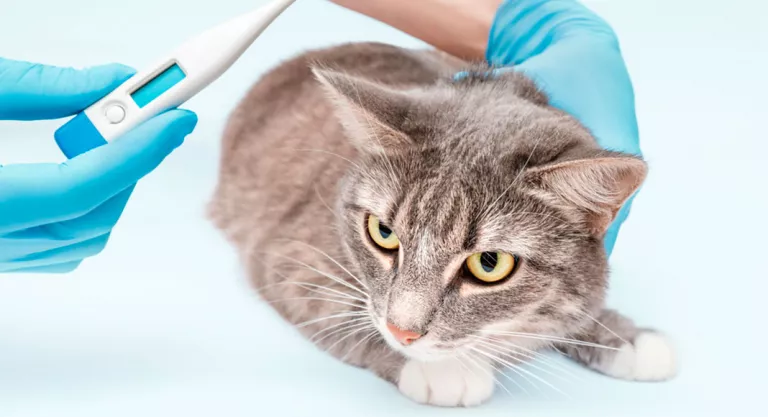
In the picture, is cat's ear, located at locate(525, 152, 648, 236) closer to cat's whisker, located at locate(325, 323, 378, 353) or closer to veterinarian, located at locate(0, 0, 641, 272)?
veterinarian, located at locate(0, 0, 641, 272)

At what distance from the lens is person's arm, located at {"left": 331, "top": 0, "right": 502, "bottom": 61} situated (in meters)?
1.87

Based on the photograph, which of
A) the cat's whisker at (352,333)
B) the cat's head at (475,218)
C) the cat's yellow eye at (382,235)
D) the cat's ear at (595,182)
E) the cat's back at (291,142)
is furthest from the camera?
the cat's back at (291,142)

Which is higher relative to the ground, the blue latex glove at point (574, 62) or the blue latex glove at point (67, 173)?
the blue latex glove at point (574, 62)

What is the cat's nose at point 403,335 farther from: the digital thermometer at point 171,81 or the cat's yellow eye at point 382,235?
the digital thermometer at point 171,81

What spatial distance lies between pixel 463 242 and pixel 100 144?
1.94 ft

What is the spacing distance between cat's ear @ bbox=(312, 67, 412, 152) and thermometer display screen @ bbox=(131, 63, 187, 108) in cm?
21

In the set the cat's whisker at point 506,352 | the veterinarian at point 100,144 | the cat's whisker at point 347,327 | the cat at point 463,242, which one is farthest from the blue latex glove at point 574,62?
the cat's whisker at point 347,327

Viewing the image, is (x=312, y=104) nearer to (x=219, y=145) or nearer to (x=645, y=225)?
(x=219, y=145)

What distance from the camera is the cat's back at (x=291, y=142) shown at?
5.41ft

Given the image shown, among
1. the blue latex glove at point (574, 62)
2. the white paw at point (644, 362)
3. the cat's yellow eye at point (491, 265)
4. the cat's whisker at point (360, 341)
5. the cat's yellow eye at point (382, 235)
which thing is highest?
the blue latex glove at point (574, 62)

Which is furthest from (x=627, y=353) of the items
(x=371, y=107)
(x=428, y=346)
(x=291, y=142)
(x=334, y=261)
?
(x=291, y=142)

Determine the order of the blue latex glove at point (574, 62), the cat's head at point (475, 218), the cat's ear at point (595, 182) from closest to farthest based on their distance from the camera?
the cat's ear at point (595, 182) → the cat's head at point (475, 218) → the blue latex glove at point (574, 62)

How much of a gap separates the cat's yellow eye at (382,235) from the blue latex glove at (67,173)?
1.09 feet

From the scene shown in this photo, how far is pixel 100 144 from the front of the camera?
3.85 feet
